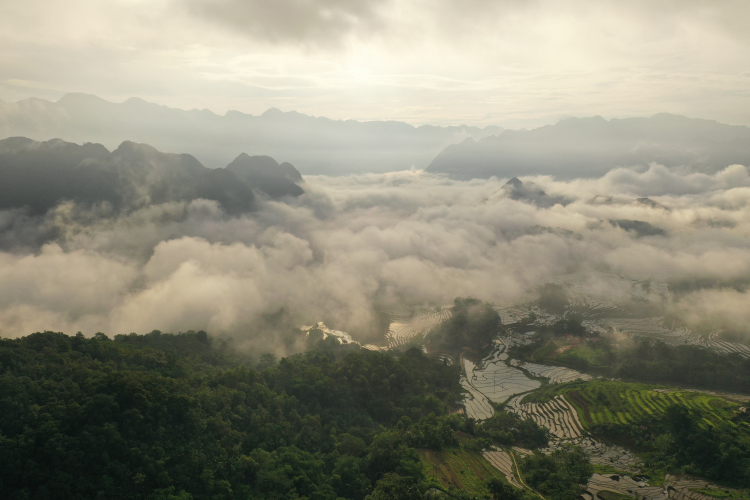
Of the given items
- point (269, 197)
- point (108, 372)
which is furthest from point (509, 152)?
point (108, 372)

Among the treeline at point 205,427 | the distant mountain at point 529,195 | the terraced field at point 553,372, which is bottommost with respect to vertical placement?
the terraced field at point 553,372

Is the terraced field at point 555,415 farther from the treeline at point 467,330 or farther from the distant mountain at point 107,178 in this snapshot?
the distant mountain at point 107,178

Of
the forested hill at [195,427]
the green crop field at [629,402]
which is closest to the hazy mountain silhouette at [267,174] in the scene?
the forested hill at [195,427]

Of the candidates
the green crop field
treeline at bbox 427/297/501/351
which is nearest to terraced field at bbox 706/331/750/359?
the green crop field

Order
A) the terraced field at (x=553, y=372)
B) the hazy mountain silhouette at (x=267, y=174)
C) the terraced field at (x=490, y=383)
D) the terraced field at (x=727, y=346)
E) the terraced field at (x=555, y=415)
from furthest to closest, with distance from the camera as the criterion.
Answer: the hazy mountain silhouette at (x=267, y=174) < the terraced field at (x=727, y=346) < the terraced field at (x=553, y=372) < the terraced field at (x=490, y=383) < the terraced field at (x=555, y=415)

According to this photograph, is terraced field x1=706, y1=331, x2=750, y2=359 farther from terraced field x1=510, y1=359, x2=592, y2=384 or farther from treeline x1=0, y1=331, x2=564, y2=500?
treeline x1=0, y1=331, x2=564, y2=500

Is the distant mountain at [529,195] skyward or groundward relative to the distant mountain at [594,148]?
groundward
